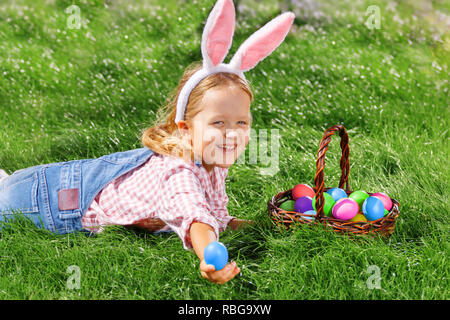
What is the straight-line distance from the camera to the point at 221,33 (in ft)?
7.96

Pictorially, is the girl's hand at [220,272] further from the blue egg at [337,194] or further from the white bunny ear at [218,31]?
the blue egg at [337,194]

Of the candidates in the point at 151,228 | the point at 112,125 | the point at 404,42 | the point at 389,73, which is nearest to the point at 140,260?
the point at 151,228

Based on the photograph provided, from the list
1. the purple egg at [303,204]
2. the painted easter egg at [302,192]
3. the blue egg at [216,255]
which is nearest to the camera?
the blue egg at [216,255]

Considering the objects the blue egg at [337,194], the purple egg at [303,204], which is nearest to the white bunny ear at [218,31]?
the purple egg at [303,204]

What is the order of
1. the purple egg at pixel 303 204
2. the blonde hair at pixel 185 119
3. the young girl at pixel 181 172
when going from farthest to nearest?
the purple egg at pixel 303 204 → the blonde hair at pixel 185 119 → the young girl at pixel 181 172

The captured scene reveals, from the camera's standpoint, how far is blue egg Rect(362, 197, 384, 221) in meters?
2.79

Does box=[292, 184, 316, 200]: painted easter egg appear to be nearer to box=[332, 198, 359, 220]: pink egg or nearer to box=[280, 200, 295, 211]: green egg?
box=[280, 200, 295, 211]: green egg

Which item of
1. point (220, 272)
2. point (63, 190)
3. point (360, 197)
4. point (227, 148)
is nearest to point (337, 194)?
point (360, 197)

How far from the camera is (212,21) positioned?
2.38 metres

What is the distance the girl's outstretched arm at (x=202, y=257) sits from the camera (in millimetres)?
2086

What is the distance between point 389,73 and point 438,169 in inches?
56.2

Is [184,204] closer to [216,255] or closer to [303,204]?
[216,255]

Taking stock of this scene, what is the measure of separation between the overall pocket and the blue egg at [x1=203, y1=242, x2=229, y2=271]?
3.95ft
